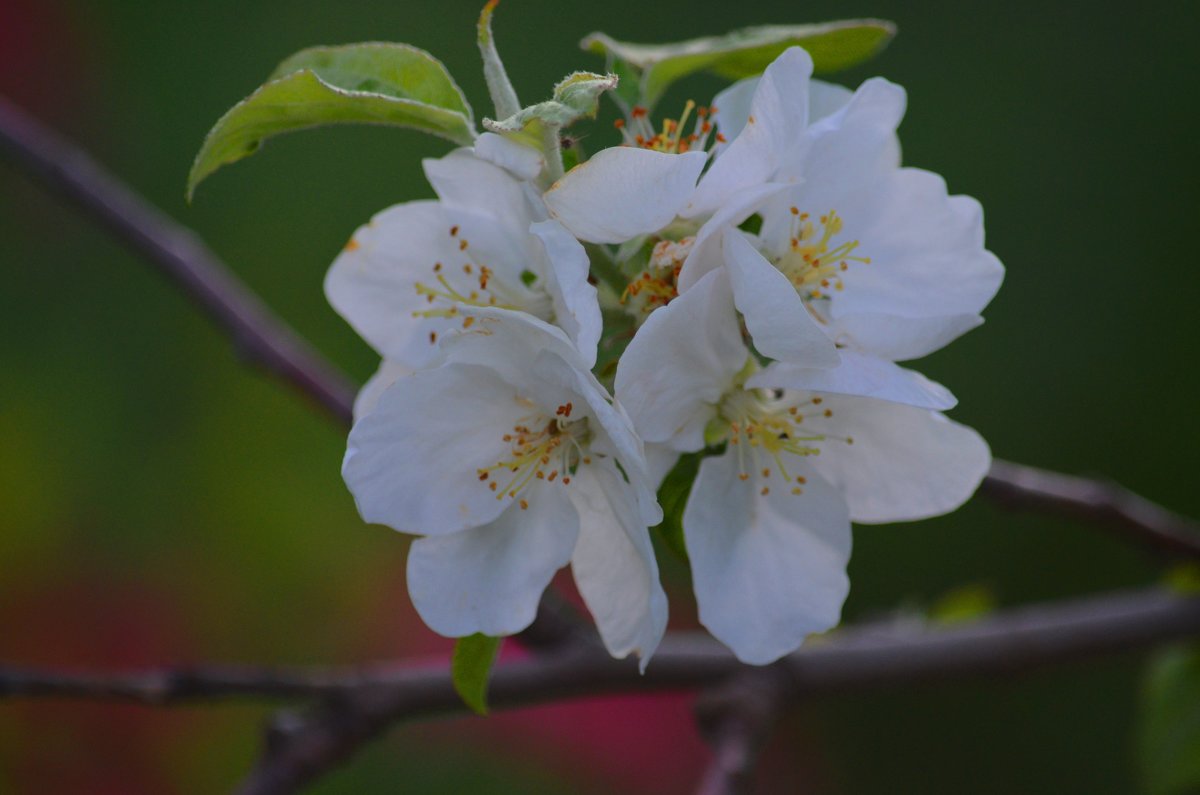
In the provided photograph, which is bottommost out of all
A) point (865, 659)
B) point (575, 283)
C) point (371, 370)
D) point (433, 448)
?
point (371, 370)

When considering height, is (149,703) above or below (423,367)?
below

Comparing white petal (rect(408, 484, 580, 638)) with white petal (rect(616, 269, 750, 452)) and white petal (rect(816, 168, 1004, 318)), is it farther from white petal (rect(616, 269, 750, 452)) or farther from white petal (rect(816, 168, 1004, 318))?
white petal (rect(816, 168, 1004, 318))

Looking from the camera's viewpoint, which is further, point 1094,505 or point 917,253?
point 1094,505

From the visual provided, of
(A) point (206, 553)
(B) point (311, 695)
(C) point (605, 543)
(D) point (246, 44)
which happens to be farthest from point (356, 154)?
(C) point (605, 543)

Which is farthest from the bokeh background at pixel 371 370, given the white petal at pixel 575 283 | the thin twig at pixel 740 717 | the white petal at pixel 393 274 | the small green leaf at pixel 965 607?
the white petal at pixel 575 283

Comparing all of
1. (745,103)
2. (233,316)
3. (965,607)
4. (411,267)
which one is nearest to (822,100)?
(745,103)

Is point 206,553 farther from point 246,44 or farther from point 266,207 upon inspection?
point 246,44

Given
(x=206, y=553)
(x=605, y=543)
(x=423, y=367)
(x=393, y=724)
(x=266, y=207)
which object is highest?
(x=423, y=367)

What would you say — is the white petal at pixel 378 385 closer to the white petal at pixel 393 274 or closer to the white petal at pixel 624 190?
the white petal at pixel 393 274

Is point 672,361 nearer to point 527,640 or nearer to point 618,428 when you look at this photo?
point 618,428
